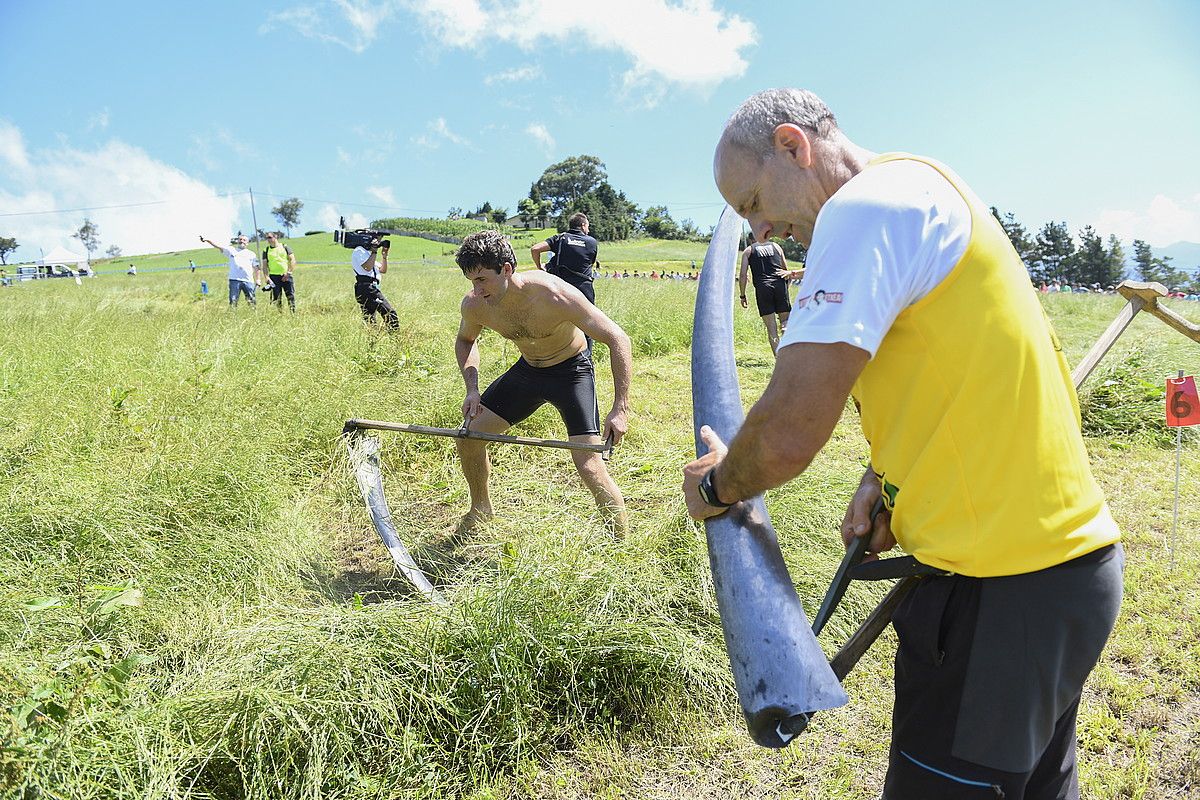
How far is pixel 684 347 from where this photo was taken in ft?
33.6

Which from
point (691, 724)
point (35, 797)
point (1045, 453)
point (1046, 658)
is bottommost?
point (691, 724)

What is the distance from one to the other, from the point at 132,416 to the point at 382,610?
3292 millimetres

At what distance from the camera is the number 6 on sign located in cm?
355

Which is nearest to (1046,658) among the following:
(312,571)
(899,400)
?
(899,400)

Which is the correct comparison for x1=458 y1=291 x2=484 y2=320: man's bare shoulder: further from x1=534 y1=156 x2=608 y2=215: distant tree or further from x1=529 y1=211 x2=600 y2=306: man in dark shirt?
x1=534 y1=156 x2=608 y2=215: distant tree

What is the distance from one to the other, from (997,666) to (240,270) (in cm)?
1274

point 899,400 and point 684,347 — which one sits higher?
point 899,400

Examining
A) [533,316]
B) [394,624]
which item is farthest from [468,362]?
[394,624]

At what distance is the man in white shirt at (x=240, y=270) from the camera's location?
38.1ft

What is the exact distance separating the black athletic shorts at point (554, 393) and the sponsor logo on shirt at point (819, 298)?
3039 millimetres

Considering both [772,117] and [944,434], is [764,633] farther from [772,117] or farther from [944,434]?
[772,117]

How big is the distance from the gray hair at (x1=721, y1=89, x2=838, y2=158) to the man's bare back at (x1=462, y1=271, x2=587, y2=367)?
104 inches

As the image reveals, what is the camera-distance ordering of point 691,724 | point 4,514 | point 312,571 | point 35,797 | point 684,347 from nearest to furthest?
1. point 35,797
2. point 691,724
3. point 4,514
4. point 312,571
5. point 684,347

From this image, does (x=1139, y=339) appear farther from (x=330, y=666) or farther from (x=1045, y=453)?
(x=330, y=666)
